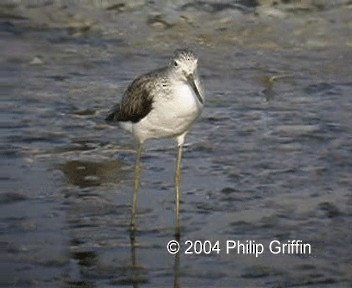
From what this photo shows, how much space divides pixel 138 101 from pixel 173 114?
459mm

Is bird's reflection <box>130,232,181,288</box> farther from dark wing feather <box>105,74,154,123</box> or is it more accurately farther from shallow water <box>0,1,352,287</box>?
dark wing feather <box>105,74,154,123</box>

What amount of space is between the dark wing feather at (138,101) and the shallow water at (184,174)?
1.91 feet

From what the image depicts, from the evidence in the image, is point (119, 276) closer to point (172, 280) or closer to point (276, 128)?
point (172, 280)

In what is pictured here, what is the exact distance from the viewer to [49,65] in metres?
12.8

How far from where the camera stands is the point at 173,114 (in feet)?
26.7

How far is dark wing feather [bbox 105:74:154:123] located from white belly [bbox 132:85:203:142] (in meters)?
0.07

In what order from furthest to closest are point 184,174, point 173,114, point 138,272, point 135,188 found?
point 184,174 → point 135,188 → point 173,114 → point 138,272

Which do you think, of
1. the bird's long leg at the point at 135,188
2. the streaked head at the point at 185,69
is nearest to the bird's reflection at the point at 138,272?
the bird's long leg at the point at 135,188

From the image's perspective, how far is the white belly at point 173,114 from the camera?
808 cm

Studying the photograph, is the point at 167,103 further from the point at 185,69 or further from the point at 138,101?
the point at 138,101

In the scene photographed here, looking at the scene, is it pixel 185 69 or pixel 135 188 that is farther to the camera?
pixel 135 188

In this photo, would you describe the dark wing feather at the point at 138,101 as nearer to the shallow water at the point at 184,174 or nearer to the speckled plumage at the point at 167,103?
A: the speckled plumage at the point at 167,103

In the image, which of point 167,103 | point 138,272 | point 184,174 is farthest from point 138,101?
point 138,272

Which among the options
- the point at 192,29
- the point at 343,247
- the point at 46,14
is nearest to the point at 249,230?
the point at 343,247
